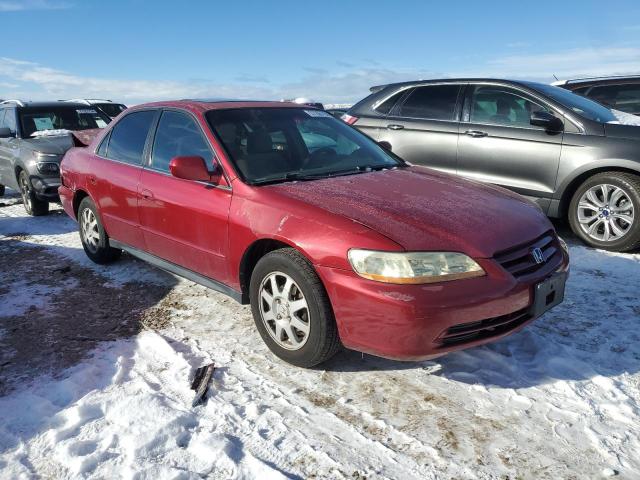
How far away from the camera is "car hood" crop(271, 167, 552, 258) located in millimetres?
2736

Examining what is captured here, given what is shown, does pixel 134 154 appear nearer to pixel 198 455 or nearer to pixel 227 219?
pixel 227 219

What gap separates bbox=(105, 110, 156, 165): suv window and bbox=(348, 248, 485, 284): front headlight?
245 cm

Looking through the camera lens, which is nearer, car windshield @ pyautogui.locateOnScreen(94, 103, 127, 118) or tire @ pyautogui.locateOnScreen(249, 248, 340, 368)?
tire @ pyautogui.locateOnScreen(249, 248, 340, 368)

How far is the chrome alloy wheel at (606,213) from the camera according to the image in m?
5.00

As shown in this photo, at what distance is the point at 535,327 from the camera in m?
3.57

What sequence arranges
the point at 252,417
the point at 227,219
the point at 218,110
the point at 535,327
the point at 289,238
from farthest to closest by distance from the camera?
Result: the point at 218,110 → the point at 535,327 → the point at 227,219 → the point at 289,238 → the point at 252,417

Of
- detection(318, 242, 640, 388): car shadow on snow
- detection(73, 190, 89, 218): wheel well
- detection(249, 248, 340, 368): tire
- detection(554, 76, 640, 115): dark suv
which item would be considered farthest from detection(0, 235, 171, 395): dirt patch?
detection(554, 76, 640, 115): dark suv

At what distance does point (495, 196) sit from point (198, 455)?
94.0 inches

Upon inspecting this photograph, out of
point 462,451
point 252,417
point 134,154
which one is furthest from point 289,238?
point 134,154

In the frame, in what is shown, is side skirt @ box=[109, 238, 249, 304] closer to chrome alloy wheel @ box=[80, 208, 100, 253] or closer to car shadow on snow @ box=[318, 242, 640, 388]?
chrome alloy wheel @ box=[80, 208, 100, 253]

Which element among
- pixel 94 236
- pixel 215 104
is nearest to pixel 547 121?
pixel 215 104

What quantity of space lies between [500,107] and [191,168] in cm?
384

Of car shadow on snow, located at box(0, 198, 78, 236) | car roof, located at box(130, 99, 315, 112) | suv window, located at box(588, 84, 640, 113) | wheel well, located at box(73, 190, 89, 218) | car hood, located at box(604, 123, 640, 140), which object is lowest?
car shadow on snow, located at box(0, 198, 78, 236)

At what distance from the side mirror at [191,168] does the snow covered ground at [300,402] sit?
1.08 m
